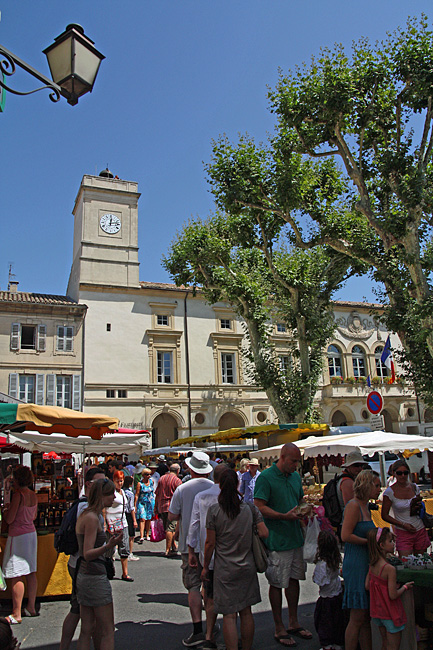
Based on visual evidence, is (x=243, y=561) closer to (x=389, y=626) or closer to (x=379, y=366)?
(x=389, y=626)

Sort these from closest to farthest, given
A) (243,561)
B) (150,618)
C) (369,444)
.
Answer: (243,561)
(150,618)
(369,444)

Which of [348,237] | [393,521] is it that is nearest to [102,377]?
[348,237]

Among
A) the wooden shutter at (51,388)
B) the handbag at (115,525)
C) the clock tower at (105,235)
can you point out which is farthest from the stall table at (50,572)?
the clock tower at (105,235)

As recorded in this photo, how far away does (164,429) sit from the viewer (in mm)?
33594

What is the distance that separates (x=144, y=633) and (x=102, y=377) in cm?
2599

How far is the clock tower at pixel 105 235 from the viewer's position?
32.7 m

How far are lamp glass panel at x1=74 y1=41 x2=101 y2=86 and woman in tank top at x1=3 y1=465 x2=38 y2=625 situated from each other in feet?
14.2

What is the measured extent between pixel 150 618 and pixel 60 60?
595 centimetres

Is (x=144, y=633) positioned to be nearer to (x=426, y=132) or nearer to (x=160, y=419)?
(x=426, y=132)

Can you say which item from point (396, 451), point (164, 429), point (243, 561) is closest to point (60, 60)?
point (243, 561)

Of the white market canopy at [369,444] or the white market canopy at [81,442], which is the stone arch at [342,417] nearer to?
the white market canopy at [81,442]

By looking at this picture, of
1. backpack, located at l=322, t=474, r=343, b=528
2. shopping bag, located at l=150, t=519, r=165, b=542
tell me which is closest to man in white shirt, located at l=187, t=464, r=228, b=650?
backpack, located at l=322, t=474, r=343, b=528

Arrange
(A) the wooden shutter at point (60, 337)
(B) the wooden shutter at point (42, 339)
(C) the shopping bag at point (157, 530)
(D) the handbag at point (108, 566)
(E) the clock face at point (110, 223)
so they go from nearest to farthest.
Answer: (D) the handbag at point (108, 566) < (C) the shopping bag at point (157, 530) < (B) the wooden shutter at point (42, 339) < (A) the wooden shutter at point (60, 337) < (E) the clock face at point (110, 223)

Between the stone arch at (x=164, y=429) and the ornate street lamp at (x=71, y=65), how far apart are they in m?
29.5
